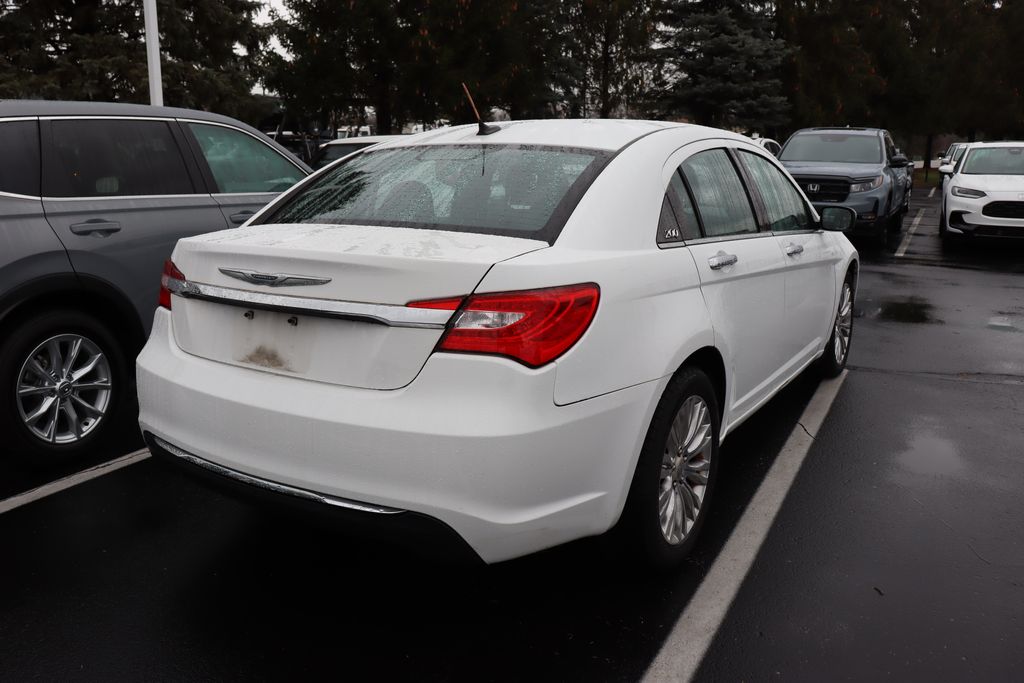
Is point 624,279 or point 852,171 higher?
point 852,171

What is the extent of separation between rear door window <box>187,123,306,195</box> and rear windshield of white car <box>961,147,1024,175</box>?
40.2ft

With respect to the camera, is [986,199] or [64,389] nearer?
[64,389]

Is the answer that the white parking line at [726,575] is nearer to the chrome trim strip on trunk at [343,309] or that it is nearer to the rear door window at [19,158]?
the chrome trim strip on trunk at [343,309]

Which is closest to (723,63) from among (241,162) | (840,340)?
(840,340)

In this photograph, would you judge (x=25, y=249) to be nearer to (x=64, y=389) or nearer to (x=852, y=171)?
(x=64, y=389)

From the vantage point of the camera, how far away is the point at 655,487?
3.05m

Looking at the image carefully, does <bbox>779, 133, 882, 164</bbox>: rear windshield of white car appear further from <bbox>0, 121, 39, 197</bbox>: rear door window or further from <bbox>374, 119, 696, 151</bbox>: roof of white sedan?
<bbox>0, 121, 39, 197</bbox>: rear door window

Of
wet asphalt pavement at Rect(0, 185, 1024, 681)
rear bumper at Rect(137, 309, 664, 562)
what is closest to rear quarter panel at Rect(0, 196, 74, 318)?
wet asphalt pavement at Rect(0, 185, 1024, 681)

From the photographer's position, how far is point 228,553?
11.5ft

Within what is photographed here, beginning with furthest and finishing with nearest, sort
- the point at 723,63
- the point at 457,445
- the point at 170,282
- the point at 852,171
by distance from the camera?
the point at 723,63, the point at 852,171, the point at 170,282, the point at 457,445

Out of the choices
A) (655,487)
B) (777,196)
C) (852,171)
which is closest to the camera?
(655,487)

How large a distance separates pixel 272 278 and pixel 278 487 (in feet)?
2.11

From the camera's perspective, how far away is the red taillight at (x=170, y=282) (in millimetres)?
3160

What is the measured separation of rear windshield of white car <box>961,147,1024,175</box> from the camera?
14.4m
